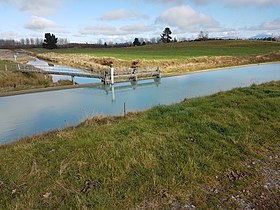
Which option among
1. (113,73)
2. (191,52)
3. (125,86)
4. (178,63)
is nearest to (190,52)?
(191,52)

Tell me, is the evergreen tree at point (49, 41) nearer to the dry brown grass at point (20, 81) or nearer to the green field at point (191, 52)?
the green field at point (191, 52)

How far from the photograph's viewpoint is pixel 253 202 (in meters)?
4.14

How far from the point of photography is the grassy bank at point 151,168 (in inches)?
167

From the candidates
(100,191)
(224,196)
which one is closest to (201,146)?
(224,196)

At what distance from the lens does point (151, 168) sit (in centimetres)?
520

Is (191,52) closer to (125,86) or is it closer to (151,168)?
(125,86)

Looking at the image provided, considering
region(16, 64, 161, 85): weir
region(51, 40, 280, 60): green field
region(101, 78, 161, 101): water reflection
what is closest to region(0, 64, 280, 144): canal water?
region(101, 78, 161, 101): water reflection

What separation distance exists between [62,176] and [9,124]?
850 centimetres

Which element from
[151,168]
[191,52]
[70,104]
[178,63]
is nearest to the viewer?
[151,168]

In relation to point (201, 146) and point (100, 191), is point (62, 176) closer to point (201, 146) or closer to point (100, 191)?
point (100, 191)

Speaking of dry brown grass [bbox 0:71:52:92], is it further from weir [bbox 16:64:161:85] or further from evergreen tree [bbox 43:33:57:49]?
evergreen tree [bbox 43:33:57:49]

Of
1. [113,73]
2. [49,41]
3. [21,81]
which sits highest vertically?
[49,41]

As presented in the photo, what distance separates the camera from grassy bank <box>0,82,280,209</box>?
4234 millimetres

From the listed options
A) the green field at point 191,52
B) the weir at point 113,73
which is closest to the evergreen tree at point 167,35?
the green field at point 191,52
